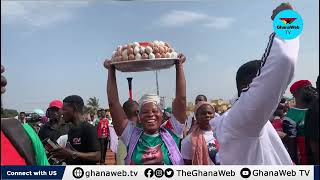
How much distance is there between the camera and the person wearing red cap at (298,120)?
214cm

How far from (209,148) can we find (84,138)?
1112mm

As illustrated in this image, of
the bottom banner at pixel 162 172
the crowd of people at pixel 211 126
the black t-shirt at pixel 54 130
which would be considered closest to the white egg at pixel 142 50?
the crowd of people at pixel 211 126

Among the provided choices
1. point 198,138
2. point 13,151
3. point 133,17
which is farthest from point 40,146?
point 198,138

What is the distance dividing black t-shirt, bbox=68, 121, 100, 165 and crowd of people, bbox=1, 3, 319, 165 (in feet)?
0.70

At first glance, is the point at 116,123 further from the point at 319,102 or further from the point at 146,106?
the point at 319,102

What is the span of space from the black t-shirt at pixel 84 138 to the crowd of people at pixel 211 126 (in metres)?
0.21

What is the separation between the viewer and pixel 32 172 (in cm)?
218

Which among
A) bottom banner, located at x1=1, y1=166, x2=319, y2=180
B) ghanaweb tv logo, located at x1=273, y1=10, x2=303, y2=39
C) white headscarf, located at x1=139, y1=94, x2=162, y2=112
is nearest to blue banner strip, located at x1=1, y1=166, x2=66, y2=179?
bottom banner, located at x1=1, y1=166, x2=319, y2=180

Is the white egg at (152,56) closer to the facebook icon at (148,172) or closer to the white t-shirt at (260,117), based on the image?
the white t-shirt at (260,117)

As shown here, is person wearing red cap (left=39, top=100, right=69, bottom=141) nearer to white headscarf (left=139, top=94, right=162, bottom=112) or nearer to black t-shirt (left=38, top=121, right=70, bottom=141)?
black t-shirt (left=38, top=121, right=70, bottom=141)

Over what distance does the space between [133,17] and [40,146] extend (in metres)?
0.82

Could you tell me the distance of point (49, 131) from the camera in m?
3.21

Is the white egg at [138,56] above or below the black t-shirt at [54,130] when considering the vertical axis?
above

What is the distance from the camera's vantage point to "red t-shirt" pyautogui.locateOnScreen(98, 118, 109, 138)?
9.42 feet
